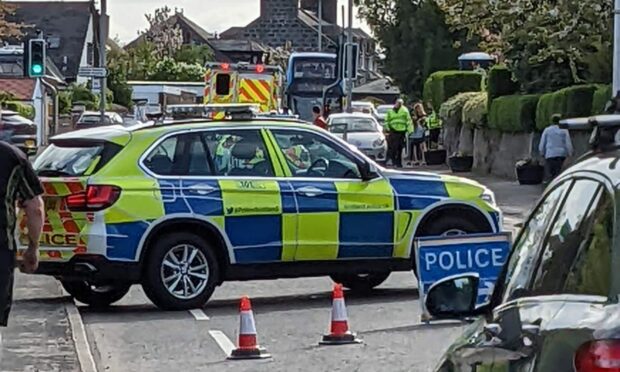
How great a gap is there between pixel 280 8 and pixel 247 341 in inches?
4295

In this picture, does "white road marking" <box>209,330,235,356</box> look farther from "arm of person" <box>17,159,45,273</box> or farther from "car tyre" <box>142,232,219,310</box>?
"arm of person" <box>17,159,45,273</box>

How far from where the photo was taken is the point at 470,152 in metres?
40.0

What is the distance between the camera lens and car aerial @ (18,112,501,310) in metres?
12.9

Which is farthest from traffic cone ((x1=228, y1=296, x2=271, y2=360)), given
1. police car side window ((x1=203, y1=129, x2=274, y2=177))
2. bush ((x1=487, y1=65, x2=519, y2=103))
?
bush ((x1=487, y1=65, x2=519, y2=103))

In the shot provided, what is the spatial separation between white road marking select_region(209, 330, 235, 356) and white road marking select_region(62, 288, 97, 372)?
988 millimetres

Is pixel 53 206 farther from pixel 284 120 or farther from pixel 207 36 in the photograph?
pixel 207 36

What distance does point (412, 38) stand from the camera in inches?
2318

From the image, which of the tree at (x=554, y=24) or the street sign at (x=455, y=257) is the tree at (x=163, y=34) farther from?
the street sign at (x=455, y=257)

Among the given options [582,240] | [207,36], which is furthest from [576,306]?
[207,36]

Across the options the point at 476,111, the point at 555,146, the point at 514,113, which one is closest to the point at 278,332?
the point at 555,146

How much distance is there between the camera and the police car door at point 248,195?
1323 cm

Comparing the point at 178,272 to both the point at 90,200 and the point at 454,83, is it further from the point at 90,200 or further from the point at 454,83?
the point at 454,83

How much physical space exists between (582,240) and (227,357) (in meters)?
6.57

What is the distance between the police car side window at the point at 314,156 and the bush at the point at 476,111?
24.3 m
